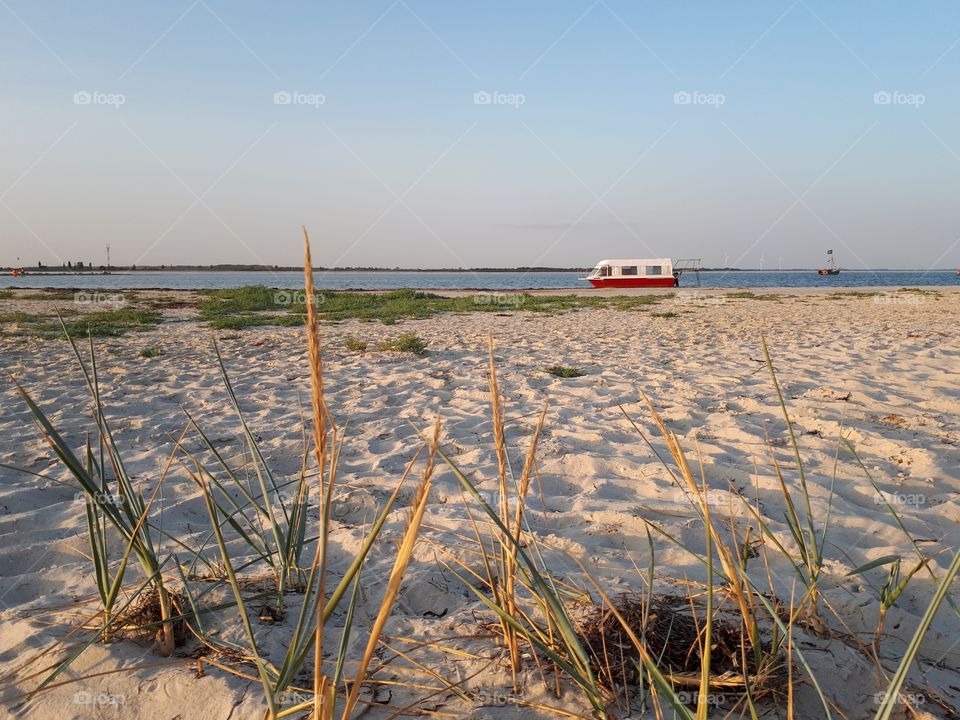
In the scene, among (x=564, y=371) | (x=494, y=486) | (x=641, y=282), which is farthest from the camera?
(x=641, y=282)

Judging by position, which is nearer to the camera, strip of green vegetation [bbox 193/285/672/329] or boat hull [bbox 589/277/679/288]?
strip of green vegetation [bbox 193/285/672/329]

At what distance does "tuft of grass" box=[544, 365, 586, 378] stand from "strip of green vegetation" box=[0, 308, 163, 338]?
18.5 feet

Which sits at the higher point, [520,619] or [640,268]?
[640,268]

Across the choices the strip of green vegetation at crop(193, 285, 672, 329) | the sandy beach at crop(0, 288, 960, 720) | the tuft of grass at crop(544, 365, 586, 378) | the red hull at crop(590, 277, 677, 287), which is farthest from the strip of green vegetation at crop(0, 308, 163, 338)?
the red hull at crop(590, 277, 677, 287)

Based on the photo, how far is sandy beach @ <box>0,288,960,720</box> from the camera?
1368mm

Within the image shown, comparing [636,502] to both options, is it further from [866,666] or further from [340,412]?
[340,412]

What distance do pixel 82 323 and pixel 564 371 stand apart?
8177 mm

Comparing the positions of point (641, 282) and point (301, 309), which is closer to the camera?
point (301, 309)

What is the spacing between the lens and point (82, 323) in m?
9.72

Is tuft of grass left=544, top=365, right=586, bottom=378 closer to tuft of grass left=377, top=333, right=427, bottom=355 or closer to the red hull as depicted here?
tuft of grass left=377, top=333, right=427, bottom=355

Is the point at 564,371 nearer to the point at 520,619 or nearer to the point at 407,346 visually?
the point at 407,346

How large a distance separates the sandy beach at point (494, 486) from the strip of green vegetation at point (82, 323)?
54.1 inches

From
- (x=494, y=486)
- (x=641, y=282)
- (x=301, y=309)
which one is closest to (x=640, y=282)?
(x=641, y=282)

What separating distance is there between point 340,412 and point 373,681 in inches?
122
